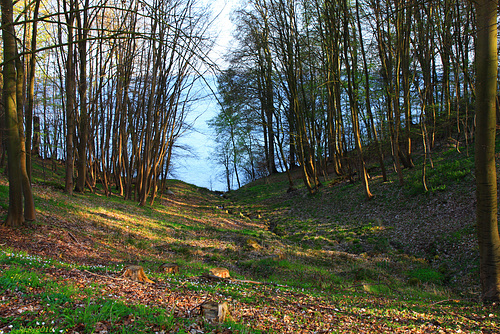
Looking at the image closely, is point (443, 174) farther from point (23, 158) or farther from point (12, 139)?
point (12, 139)

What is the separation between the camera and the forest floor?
3.38 m

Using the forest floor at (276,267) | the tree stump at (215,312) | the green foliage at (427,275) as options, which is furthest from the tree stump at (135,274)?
the green foliage at (427,275)

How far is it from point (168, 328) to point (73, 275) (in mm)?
2257

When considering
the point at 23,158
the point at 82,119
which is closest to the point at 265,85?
the point at 82,119

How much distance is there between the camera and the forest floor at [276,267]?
3.38 metres

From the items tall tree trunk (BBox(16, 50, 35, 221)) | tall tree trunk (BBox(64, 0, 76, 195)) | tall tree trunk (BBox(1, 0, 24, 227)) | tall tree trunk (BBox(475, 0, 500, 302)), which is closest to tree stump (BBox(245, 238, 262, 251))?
tall tree trunk (BBox(475, 0, 500, 302))

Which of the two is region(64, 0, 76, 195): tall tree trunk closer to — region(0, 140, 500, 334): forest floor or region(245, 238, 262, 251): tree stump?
region(0, 140, 500, 334): forest floor

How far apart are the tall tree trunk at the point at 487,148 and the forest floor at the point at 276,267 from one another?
756 millimetres

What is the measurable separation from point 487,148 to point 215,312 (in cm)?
555

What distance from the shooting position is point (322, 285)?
6535mm

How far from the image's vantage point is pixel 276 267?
794 cm

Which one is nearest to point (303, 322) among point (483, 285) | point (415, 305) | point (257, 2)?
point (415, 305)

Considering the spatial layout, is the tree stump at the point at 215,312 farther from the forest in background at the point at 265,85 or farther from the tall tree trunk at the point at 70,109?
the tall tree trunk at the point at 70,109

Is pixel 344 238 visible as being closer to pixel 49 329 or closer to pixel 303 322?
pixel 303 322
